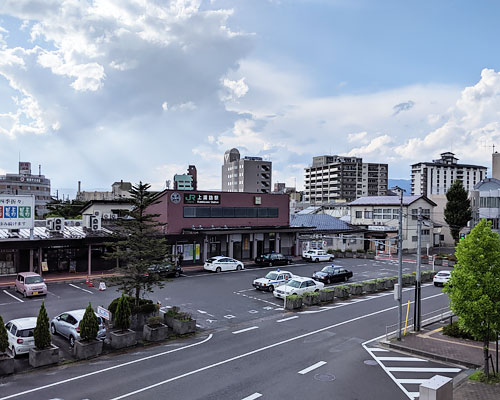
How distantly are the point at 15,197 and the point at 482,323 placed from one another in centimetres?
3653

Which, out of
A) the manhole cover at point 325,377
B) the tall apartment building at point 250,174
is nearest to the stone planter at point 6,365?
the manhole cover at point 325,377

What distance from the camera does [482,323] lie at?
55.0 feet

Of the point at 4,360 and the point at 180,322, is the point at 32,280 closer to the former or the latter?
the point at 180,322

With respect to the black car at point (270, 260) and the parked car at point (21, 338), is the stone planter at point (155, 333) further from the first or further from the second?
the black car at point (270, 260)

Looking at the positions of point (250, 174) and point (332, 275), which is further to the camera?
point (250, 174)

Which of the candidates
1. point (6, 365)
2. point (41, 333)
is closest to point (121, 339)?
point (41, 333)

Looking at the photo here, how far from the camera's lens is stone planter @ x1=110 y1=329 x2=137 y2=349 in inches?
811

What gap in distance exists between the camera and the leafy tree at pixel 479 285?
53.6ft

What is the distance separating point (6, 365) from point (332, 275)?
97.7 feet

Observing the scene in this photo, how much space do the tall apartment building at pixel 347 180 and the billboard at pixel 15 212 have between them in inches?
4949

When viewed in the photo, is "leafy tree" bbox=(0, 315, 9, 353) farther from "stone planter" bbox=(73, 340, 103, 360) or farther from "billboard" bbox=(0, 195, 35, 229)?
"billboard" bbox=(0, 195, 35, 229)

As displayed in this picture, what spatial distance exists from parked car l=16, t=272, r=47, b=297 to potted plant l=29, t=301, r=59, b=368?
14034 millimetres

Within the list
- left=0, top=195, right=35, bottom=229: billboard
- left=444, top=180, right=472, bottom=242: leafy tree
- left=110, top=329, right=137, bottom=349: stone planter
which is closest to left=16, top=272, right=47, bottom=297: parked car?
left=0, top=195, right=35, bottom=229: billboard

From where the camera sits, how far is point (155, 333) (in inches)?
862
